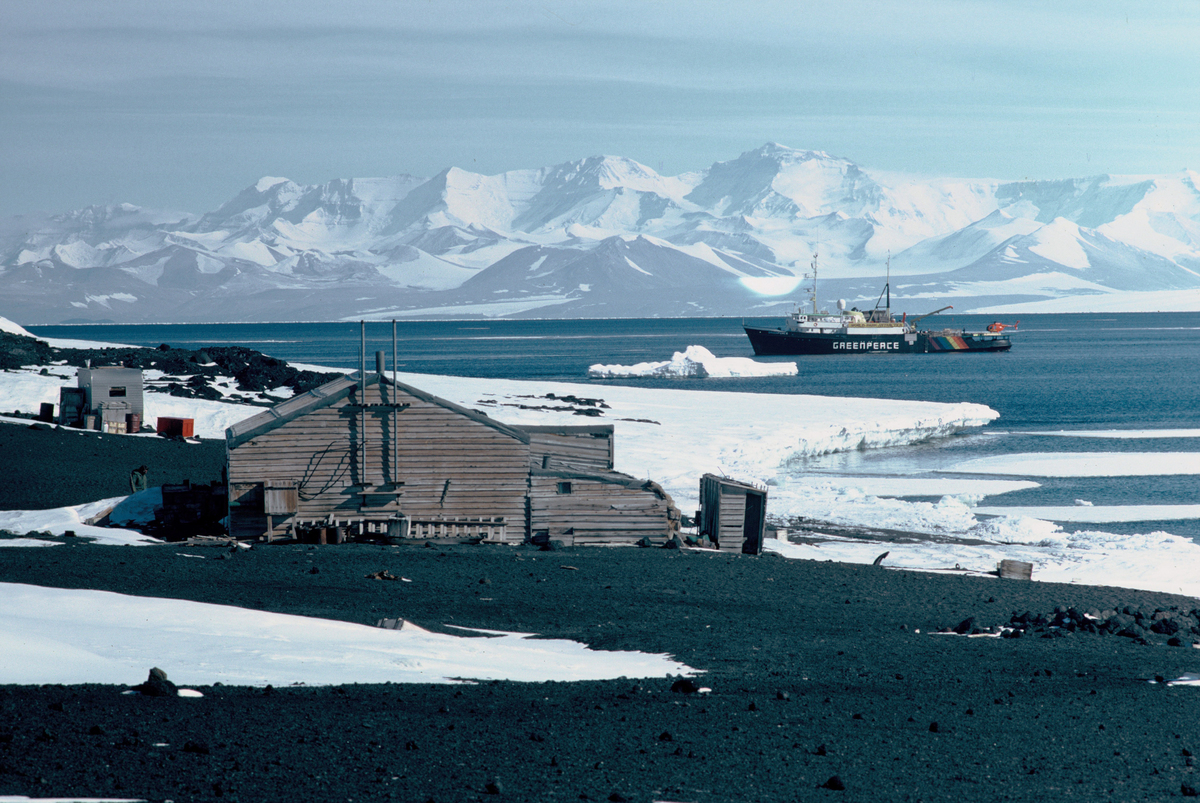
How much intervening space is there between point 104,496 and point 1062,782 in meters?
21.7

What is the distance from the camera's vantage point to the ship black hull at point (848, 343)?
12362cm

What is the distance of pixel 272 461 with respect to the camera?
67.1 ft

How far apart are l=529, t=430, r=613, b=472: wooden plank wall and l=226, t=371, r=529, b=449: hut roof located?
5.54 ft

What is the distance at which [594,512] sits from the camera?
69.7 ft

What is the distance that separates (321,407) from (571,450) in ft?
17.9

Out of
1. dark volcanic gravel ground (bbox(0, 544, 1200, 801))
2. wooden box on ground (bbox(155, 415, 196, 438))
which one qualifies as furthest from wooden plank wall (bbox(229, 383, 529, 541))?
wooden box on ground (bbox(155, 415, 196, 438))

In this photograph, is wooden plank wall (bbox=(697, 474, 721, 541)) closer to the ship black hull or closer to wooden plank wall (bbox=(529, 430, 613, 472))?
wooden plank wall (bbox=(529, 430, 613, 472))

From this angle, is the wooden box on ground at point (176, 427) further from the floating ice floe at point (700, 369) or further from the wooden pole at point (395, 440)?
the floating ice floe at point (700, 369)

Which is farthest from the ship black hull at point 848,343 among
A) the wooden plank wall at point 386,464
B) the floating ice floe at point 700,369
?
the wooden plank wall at point 386,464

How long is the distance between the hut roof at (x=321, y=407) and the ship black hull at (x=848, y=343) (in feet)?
336

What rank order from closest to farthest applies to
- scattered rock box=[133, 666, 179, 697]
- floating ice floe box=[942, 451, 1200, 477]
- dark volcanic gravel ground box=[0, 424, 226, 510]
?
scattered rock box=[133, 666, 179, 697] → dark volcanic gravel ground box=[0, 424, 226, 510] → floating ice floe box=[942, 451, 1200, 477]

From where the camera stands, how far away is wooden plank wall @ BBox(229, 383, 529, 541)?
20391 millimetres

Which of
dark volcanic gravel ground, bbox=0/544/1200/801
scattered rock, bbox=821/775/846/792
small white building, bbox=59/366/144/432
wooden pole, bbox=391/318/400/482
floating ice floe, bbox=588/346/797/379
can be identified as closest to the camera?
dark volcanic gravel ground, bbox=0/544/1200/801

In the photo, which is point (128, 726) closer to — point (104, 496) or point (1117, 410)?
point (104, 496)
